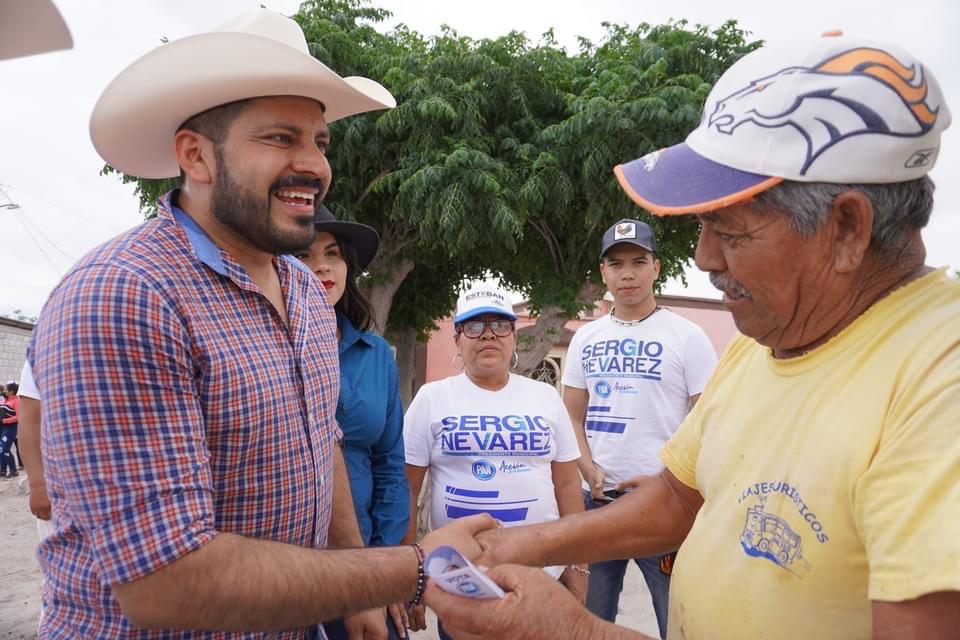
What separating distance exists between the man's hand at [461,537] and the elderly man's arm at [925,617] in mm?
1215

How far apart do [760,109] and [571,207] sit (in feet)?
30.8

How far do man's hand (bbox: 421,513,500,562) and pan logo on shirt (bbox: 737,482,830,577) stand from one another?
0.92 metres

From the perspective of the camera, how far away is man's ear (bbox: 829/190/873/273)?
4.27 feet

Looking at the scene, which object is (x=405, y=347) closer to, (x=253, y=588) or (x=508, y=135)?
(x=508, y=135)

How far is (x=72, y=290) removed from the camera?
1399 millimetres

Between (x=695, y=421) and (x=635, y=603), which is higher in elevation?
(x=695, y=421)

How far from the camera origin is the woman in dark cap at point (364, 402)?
286 cm

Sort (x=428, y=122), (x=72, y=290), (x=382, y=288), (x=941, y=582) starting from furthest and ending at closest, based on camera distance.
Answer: (x=382, y=288) → (x=428, y=122) → (x=72, y=290) → (x=941, y=582)

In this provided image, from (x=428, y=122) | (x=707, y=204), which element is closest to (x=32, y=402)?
(x=707, y=204)

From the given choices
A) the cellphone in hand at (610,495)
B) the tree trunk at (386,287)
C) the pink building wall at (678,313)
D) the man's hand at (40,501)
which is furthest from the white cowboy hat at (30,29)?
the pink building wall at (678,313)

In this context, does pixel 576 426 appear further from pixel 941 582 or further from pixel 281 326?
pixel 941 582

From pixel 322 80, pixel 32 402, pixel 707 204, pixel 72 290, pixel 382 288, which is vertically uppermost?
pixel 322 80

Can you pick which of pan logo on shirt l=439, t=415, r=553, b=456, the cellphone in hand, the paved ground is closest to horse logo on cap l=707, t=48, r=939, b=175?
pan logo on shirt l=439, t=415, r=553, b=456

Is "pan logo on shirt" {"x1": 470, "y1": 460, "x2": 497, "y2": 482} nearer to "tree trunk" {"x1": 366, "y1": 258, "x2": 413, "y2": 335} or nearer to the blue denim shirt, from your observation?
the blue denim shirt
